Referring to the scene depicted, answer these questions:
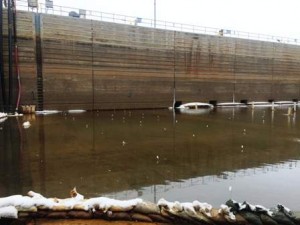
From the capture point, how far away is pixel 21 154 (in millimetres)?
7262

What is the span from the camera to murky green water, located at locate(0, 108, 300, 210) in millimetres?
4953

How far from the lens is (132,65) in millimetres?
20750

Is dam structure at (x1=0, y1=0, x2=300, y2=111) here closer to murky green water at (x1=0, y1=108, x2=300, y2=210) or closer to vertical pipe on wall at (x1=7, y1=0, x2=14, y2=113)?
vertical pipe on wall at (x1=7, y1=0, x2=14, y2=113)

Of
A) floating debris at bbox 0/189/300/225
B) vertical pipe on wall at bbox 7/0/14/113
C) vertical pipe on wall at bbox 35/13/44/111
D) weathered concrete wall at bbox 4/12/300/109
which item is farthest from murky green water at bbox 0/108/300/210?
weathered concrete wall at bbox 4/12/300/109

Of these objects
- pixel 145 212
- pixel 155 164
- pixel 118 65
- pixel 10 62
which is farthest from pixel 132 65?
pixel 145 212

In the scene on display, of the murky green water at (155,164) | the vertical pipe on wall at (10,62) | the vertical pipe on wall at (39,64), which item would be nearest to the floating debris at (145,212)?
the murky green water at (155,164)

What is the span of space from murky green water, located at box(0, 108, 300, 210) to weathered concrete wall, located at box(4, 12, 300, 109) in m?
7.39

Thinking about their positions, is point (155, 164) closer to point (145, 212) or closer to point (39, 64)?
point (145, 212)

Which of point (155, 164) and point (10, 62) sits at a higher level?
point (10, 62)

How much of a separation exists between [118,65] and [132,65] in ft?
3.39

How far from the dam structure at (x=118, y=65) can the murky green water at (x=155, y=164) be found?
276 inches

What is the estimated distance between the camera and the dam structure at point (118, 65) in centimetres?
1706

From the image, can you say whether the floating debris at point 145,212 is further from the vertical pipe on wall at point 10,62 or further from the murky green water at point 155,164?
the vertical pipe on wall at point 10,62

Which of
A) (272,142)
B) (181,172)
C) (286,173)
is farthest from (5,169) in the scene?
(272,142)
